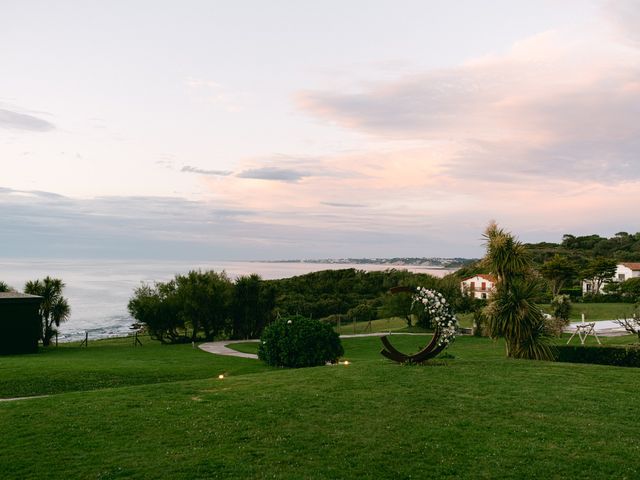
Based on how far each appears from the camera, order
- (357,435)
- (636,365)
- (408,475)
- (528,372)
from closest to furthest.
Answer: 1. (408,475)
2. (357,435)
3. (528,372)
4. (636,365)

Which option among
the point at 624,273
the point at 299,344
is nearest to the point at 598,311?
the point at 299,344

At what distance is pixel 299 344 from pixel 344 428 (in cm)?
1091

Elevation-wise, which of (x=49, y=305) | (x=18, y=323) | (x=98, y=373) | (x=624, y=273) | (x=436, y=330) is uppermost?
(x=624, y=273)

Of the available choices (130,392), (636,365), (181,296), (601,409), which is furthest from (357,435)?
(181,296)

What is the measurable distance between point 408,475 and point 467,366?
833 centimetres

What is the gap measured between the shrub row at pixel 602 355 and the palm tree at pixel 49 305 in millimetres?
32138

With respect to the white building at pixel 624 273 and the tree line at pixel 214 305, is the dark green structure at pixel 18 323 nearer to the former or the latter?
the tree line at pixel 214 305

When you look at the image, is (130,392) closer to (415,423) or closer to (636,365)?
(415,423)

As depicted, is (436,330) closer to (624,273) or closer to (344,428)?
(344,428)

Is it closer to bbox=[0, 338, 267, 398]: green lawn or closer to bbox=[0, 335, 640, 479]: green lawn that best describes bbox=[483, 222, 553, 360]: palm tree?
bbox=[0, 335, 640, 479]: green lawn

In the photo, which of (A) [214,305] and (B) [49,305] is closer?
(B) [49,305]

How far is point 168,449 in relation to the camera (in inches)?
329

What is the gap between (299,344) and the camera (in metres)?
20.1

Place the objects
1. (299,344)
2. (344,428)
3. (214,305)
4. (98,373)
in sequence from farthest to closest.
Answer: (214,305) < (299,344) < (98,373) < (344,428)
